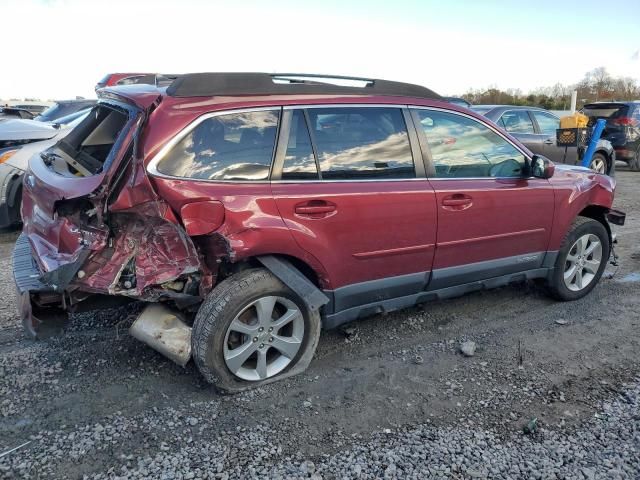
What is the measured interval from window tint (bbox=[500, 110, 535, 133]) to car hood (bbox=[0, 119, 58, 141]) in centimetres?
717

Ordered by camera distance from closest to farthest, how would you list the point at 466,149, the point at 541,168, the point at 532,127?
the point at 466,149 → the point at 541,168 → the point at 532,127

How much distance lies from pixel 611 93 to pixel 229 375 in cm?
3620

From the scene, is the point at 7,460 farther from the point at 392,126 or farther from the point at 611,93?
the point at 611,93

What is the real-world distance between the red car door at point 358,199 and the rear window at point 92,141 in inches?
42.9

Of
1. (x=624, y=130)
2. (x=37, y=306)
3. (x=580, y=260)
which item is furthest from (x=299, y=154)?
(x=624, y=130)

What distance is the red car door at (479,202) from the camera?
3672mm

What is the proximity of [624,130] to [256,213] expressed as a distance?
1270 cm

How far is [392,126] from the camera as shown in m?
3.55

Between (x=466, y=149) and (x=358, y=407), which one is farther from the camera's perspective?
(x=466, y=149)

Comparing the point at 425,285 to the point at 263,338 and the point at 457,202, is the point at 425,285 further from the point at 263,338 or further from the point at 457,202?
the point at 263,338

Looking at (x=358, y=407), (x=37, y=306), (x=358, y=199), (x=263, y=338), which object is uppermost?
(x=358, y=199)

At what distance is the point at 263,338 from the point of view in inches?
123

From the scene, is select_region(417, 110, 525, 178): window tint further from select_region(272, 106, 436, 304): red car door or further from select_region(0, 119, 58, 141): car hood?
select_region(0, 119, 58, 141): car hood

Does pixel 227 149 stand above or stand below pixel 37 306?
above
